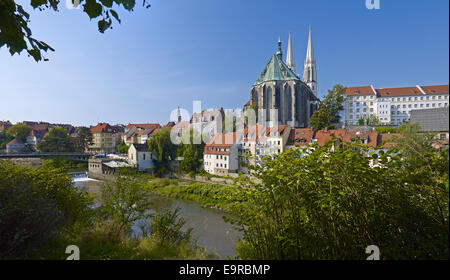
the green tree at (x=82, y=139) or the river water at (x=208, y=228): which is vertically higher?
the green tree at (x=82, y=139)

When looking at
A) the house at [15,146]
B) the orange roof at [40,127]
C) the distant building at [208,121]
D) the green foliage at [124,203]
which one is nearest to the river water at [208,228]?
the green foliage at [124,203]

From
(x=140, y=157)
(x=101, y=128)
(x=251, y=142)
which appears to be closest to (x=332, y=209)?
(x=251, y=142)

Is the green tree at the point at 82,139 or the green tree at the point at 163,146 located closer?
the green tree at the point at 163,146

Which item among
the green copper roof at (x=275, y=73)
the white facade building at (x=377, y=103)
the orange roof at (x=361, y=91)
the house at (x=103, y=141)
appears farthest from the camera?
the house at (x=103, y=141)

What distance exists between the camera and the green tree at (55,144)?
169 ft

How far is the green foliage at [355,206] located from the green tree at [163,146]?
38.1 m

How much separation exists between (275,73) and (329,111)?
20492mm

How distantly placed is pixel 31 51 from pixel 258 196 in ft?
13.3

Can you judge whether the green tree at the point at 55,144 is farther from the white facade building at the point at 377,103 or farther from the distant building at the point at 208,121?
the white facade building at the point at 377,103

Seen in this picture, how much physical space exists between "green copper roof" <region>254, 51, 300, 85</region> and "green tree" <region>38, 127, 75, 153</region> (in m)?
51.4

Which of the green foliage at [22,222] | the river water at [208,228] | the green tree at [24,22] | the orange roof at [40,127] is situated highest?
the orange roof at [40,127]

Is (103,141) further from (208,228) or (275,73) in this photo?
(208,228)
